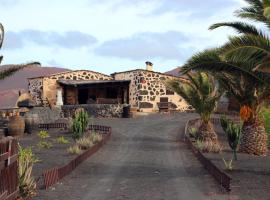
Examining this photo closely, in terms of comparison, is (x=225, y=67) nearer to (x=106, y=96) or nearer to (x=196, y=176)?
(x=196, y=176)

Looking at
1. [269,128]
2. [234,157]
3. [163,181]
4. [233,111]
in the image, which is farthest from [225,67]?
[233,111]

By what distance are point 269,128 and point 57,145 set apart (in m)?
13.6

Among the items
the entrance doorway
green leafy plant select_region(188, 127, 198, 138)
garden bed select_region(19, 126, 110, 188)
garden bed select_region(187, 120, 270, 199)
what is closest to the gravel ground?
garden bed select_region(187, 120, 270, 199)

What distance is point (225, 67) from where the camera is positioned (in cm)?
1639

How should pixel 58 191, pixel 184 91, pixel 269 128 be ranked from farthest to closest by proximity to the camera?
pixel 269 128 < pixel 184 91 < pixel 58 191

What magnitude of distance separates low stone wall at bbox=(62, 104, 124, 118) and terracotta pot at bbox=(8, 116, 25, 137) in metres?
10.5

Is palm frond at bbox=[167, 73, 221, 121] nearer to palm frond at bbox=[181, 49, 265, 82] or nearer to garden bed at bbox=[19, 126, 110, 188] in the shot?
garden bed at bbox=[19, 126, 110, 188]

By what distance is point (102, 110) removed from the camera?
118 ft

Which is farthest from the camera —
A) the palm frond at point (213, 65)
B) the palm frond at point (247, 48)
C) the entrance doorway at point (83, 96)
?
the entrance doorway at point (83, 96)

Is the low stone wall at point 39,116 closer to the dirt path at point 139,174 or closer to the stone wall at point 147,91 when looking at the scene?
the dirt path at point 139,174

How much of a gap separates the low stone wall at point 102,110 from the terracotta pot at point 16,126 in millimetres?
10491

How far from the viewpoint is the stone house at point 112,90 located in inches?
1485

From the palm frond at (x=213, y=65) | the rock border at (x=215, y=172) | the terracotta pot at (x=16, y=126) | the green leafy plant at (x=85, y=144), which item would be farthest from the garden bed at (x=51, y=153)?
the palm frond at (x=213, y=65)

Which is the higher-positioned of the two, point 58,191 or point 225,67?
point 225,67
